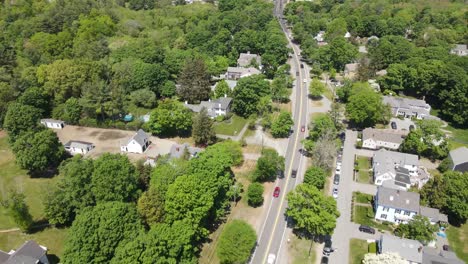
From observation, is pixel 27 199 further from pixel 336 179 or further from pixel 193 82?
pixel 336 179

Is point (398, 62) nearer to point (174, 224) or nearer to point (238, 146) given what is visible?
point (238, 146)

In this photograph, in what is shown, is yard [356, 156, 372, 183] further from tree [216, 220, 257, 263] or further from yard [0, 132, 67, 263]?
yard [0, 132, 67, 263]

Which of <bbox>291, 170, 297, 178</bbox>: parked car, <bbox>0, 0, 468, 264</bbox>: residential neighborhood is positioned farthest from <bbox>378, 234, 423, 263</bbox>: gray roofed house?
<bbox>291, 170, 297, 178</bbox>: parked car

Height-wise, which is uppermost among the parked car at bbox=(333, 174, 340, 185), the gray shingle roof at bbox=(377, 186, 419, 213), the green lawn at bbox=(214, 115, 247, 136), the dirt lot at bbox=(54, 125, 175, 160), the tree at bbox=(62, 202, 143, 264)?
the tree at bbox=(62, 202, 143, 264)

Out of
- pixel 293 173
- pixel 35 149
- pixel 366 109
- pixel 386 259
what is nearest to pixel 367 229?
pixel 386 259

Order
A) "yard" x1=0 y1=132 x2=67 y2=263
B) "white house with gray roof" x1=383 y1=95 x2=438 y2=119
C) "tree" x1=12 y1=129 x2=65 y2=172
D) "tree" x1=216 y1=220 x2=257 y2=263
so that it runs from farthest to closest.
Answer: "white house with gray roof" x1=383 y1=95 x2=438 y2=119 < "tree" x1=12 y1=129 x2=65 y2=172 < "yard" x1=0 y1=132 x2=67 y2=263 < "tree" x1=216 y1=220 x2=257 y2=263

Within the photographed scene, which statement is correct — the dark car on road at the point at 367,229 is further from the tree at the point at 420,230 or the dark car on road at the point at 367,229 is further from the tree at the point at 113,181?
the tree at the point at 113,181

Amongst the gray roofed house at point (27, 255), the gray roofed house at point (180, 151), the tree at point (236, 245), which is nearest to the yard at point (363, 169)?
the tree at point (236, 245)
